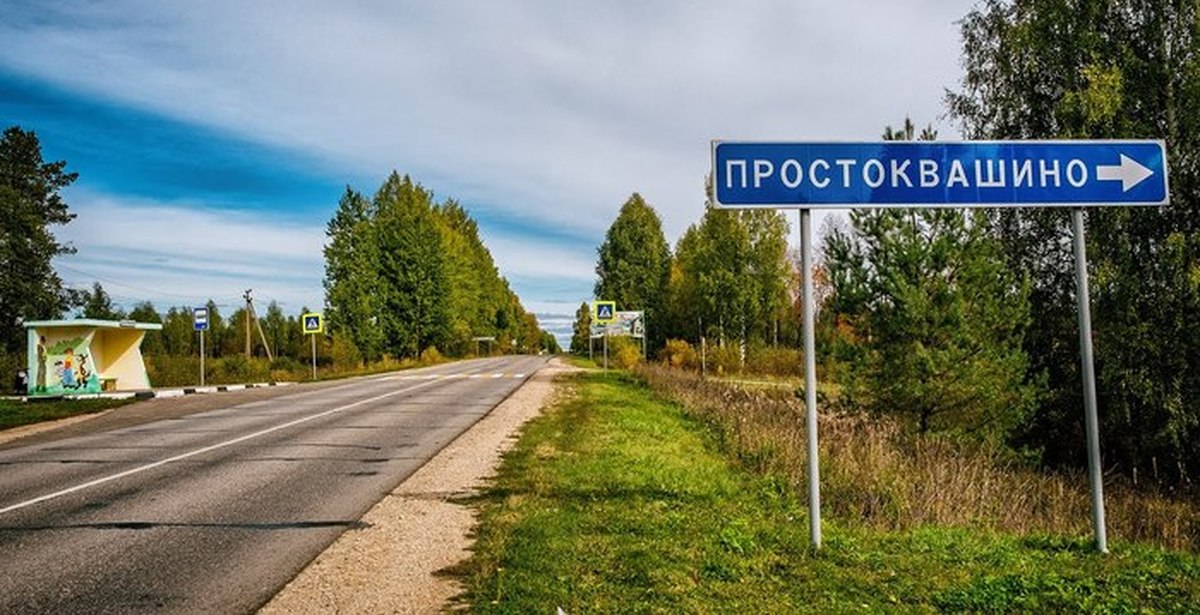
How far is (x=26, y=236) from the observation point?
4391 centimetres

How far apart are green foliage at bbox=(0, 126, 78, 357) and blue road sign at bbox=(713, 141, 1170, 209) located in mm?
48980

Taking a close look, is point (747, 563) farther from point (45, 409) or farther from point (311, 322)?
point (311, 322)

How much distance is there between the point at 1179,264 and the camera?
13906mm

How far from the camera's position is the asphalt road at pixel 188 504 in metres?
5.09

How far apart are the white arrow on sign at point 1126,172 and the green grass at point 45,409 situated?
19097 millimetres

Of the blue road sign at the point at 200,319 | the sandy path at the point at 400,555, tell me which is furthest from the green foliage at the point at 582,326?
the sandy path at the point at 400,555

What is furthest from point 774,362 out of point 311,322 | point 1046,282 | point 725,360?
point 311,322

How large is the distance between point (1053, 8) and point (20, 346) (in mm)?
52899

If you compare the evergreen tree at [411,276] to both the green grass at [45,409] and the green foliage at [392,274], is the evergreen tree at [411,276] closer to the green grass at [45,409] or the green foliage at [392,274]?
the green foliage at [392,274]

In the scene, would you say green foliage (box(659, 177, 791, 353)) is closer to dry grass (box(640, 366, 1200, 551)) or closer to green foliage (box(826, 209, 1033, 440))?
dry grass (box(640, 366, 1200, 551))

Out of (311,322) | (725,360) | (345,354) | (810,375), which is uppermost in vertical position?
(311,322)

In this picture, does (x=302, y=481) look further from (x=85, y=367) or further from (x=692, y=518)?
(x=85, y=367)

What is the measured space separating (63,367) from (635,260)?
138 feet

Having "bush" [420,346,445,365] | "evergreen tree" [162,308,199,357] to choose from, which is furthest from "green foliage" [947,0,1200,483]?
"evergreen tree" [162,308,199,357]
